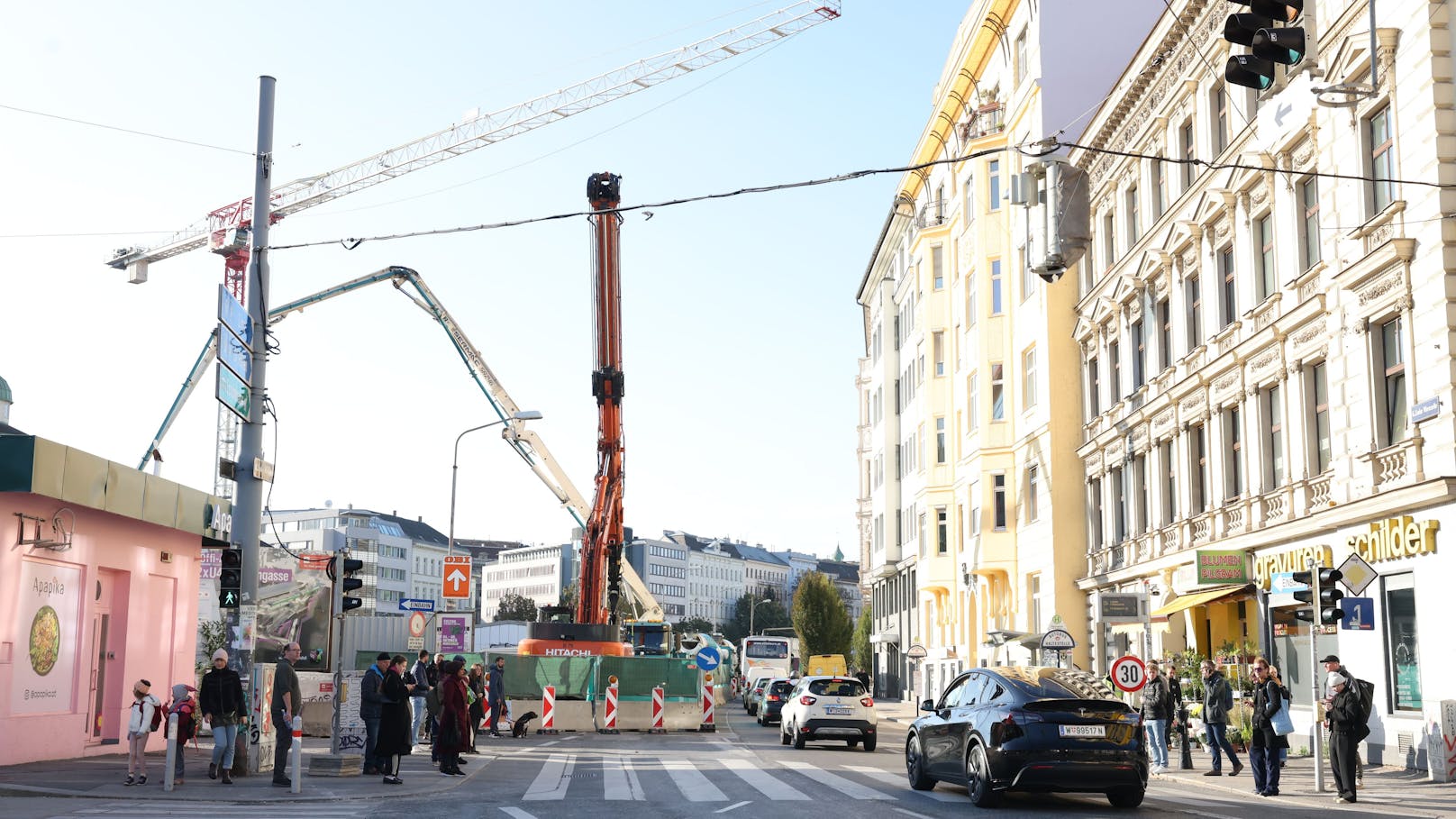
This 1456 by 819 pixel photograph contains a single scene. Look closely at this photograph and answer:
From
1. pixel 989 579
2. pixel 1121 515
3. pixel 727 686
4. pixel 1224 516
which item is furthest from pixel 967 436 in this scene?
pixel 727 686

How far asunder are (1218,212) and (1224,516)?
5.83 meters

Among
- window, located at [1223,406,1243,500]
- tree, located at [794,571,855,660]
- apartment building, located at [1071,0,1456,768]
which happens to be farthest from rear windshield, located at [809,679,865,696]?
tree, located at [794,571,855,660]

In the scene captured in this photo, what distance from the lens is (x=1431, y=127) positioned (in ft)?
65.6

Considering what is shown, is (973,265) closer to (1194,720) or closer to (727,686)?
(1194,720)

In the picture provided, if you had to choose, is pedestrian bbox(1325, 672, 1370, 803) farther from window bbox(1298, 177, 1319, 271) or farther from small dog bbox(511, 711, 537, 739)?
small dog bbox(511, 711, 537, 739)

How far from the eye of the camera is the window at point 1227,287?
2877 centimetres

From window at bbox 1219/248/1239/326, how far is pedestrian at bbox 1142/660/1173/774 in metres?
8.81

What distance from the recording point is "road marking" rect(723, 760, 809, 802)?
55.4ft

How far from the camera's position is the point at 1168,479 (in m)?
33.2

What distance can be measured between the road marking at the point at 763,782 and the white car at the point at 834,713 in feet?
16.1

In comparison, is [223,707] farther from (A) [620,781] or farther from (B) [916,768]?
(B) [916,768]

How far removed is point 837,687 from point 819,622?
77.0 metres

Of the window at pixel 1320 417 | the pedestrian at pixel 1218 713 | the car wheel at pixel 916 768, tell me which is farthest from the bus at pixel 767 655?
the car wheel at pixel 916 768

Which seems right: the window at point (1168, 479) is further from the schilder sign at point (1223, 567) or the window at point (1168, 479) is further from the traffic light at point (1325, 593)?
the traffic light at point (1325, 593)
